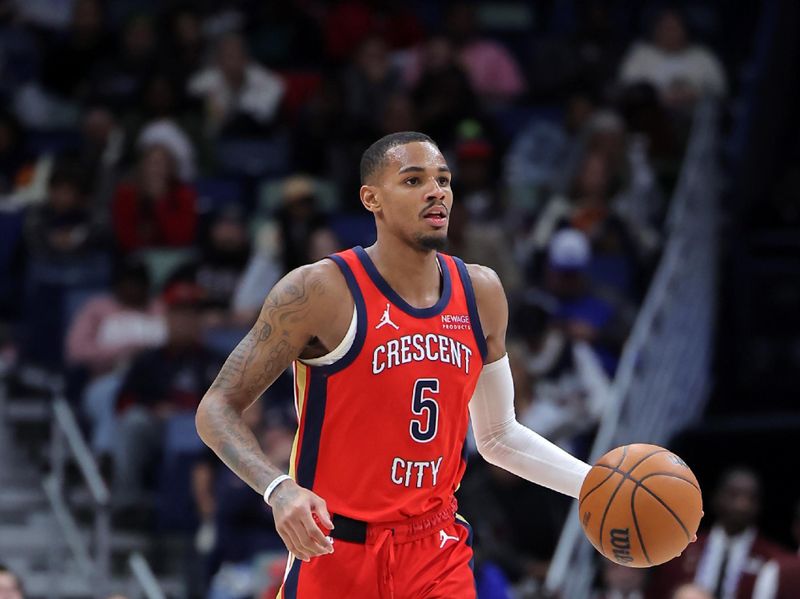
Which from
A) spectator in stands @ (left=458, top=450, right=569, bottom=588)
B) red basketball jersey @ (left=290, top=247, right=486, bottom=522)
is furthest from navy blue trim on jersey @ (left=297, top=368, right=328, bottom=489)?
spectator in stands @ (left=458, top=450, right=569, bottom=588)

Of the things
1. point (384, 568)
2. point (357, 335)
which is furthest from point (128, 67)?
point (384, 568)

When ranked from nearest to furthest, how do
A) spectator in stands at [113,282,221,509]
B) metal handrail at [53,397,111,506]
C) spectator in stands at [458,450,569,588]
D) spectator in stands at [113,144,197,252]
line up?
spectator in stands at [458,450,569,588], metal handrail at [53,397,111,506], spectator in stands at [113,282,221,509], spectator in stands at [113,144,197,252]

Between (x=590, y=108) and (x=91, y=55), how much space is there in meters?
4.70

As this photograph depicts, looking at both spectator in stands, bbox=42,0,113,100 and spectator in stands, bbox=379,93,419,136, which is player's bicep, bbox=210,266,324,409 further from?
spectator in stands, bbox=42,0,113,100

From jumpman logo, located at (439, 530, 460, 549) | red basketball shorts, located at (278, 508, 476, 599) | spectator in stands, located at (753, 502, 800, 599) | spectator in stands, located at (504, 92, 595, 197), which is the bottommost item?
spectator in stands, located at (753, 502, 800, 599)

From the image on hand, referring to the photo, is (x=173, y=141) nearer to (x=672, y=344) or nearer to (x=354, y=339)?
(x=672, y=344)

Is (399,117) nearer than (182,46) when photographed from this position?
Yes

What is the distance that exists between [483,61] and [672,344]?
4395mm

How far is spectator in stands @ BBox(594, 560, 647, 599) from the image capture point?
30.8ft

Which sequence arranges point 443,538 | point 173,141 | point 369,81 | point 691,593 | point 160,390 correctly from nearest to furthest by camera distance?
point 443,538
point 691,593
point 160,390
point 173,141
point 369,81

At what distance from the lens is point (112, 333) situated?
1137cm

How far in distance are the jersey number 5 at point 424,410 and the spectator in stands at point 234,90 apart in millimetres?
9119

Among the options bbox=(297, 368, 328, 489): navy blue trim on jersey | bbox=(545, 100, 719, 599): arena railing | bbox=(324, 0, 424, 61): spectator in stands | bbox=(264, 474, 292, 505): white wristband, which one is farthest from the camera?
bbox=(324, 0, 424, 61): spectator in stands

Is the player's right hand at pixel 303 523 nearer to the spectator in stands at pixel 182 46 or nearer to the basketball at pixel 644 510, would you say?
the basketball at pixel 644 510
